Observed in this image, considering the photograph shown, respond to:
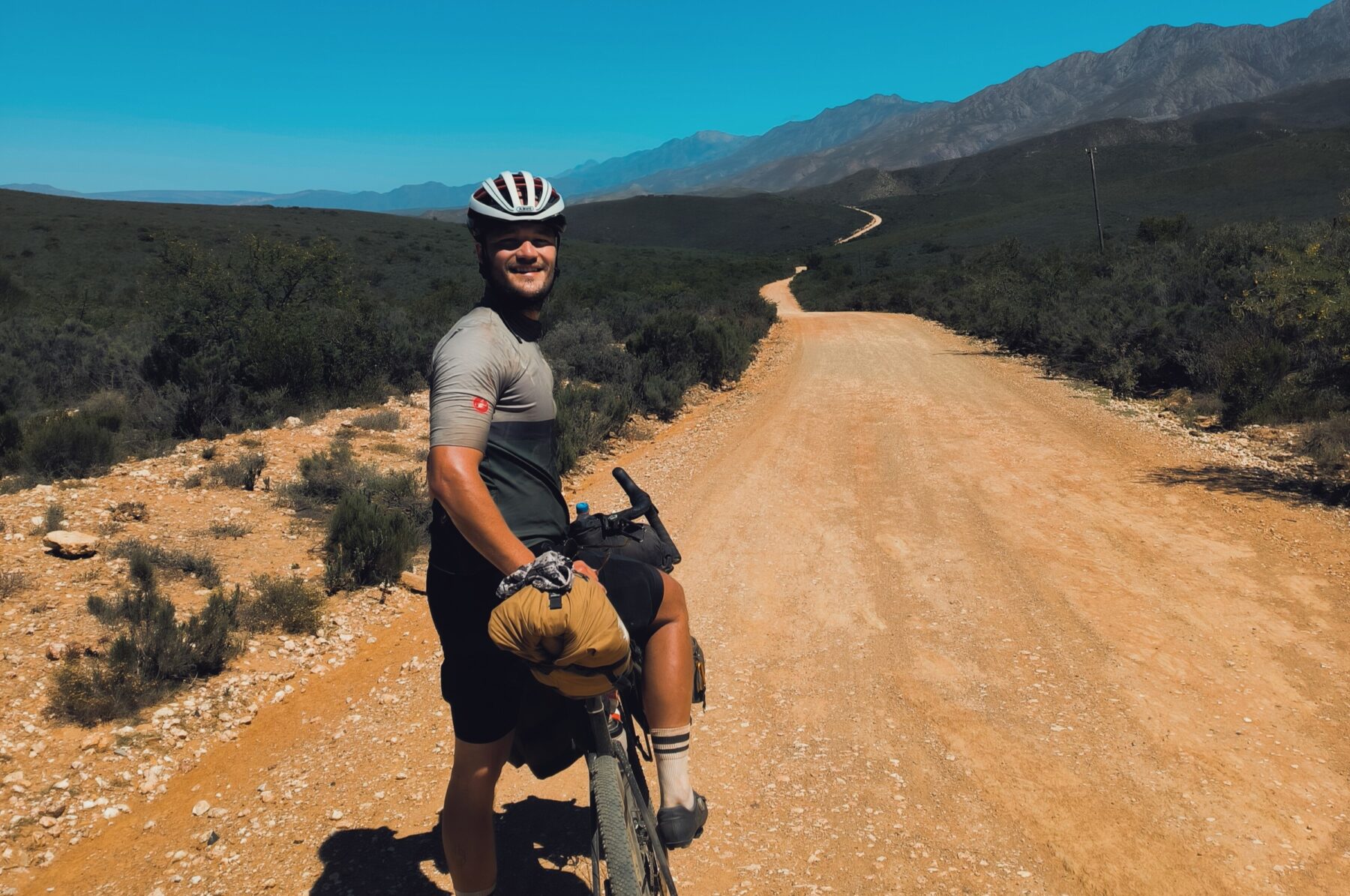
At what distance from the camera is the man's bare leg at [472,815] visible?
7.68 feet

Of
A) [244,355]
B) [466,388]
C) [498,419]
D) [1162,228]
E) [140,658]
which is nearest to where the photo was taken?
[466,388]

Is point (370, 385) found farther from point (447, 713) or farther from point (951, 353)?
point (951, 353)

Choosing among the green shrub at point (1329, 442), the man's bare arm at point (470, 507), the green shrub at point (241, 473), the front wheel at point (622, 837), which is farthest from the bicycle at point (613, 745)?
the green shrub at point (1329, 442)

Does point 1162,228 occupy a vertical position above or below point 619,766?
above

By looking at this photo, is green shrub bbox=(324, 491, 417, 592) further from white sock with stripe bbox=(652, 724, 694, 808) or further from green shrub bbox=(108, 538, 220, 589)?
white sock with stripe bbox=(652, 724, 694, 808)

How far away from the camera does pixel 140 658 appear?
186 inches

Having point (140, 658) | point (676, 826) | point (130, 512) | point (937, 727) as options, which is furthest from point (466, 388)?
point (130, 512)

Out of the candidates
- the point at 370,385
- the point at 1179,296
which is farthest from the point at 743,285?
the point at 370,385

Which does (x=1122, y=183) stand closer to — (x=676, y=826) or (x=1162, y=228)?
(x=1162, y=228)

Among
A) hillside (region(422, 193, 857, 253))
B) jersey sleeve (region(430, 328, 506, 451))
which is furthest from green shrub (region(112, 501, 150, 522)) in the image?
hillside (region(422, 193, 857, 253))

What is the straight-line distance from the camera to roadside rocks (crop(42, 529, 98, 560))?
6.10m

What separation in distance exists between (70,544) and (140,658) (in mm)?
2071

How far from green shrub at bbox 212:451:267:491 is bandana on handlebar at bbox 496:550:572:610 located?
24.0 ft

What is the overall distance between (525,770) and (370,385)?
991 cm
